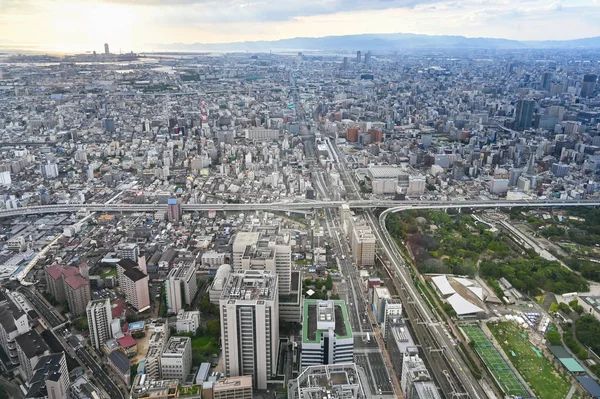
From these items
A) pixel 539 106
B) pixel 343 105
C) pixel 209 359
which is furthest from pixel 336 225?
pixel 539 106

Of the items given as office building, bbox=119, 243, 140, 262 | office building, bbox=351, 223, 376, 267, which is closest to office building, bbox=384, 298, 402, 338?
office building, bbox=351, 223, 376, 267

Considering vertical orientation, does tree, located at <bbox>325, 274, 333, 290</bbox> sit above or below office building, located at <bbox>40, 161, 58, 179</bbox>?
below


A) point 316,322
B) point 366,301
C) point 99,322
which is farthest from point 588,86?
point 99,322

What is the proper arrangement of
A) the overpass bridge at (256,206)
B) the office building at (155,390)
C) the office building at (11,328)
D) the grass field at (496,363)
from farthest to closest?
1. the overpass bridge at (256,206)
2. the office building at (11,328)
3. the grass field at (496,363)
4. the office building at (155,390)

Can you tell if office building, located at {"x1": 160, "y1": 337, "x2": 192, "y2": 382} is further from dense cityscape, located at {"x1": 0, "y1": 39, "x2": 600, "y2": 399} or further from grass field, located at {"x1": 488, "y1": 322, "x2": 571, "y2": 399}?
grass field, located at {"x1": 488, "y1": 322, "x2": 571, "y2": 399}

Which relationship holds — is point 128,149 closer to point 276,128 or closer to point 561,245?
point 276,128

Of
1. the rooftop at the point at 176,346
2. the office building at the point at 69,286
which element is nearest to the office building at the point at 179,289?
the rooftop at the point at 176,346

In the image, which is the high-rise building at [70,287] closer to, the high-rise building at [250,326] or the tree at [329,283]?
the high-rise building at [250,326]
